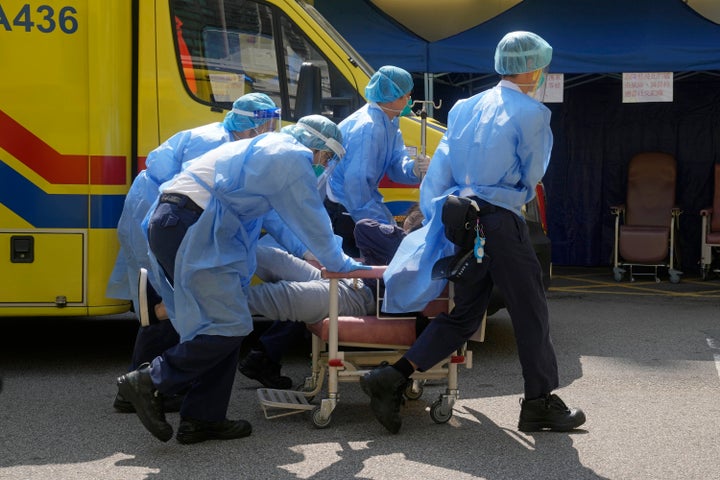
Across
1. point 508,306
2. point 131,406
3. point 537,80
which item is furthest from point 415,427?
point 537,80

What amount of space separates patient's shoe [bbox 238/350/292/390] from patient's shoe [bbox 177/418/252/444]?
958 millimetres

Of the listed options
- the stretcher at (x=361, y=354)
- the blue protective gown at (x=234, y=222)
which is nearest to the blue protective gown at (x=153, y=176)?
the blue protective gown at (x=234, y=222)

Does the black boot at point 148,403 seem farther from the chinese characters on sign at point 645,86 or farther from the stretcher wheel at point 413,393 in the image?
the chinese characters on sign at point 645,86

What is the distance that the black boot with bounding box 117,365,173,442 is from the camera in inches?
183

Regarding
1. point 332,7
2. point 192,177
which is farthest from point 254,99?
point 332,7

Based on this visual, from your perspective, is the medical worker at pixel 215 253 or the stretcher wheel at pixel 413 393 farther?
the stretcher wheel at pixel 413 393

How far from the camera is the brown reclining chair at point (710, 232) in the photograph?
11547mm

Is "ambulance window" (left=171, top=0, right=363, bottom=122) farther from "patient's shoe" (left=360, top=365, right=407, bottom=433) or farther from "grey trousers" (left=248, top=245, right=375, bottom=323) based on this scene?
"patient's shoe" (left=360, top=365, right=407, bottom=433)

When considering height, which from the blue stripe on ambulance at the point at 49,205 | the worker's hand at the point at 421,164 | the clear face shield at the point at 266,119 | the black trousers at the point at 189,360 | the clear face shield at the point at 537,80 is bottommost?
the black trousers at the point at 189,360

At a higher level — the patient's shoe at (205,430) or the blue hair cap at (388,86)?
the blue hair cap at (388,86)

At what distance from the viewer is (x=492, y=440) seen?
16.2ft

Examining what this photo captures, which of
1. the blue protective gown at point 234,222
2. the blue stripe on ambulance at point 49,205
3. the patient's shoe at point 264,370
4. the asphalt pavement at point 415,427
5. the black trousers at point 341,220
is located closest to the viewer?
the asphalt pavement at point 415,427

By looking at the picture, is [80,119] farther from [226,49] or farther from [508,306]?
[508,306]

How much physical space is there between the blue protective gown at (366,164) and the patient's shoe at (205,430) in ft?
5.60
